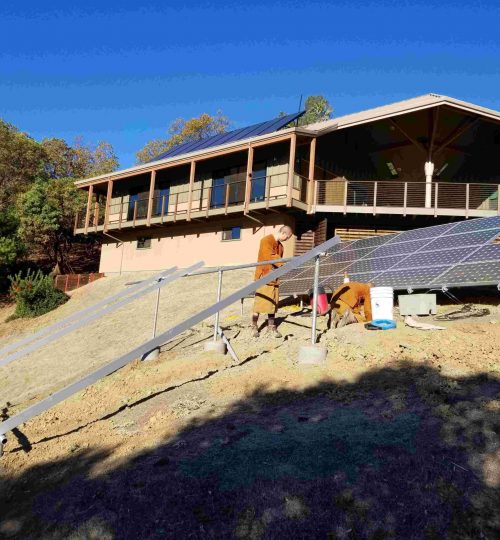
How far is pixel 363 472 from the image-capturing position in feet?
9.26

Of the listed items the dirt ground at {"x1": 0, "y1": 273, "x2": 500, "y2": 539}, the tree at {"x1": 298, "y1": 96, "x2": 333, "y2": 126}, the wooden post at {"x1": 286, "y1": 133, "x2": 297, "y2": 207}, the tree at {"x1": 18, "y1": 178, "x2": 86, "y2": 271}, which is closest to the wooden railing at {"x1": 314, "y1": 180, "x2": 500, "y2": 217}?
the wooden post at {"x1": 286, "y1": 133, "x2": 297, "y2": 207}

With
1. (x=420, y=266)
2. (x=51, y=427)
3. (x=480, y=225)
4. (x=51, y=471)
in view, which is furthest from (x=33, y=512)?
(x=480, y=225)

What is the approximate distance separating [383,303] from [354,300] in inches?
29.5

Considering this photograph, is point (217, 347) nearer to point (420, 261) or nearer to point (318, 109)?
point (420, 261)

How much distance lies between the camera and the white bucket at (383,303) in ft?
24.2

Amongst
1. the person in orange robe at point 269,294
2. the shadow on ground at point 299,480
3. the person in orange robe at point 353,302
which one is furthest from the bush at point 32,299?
the shadow on ground at point 299,480

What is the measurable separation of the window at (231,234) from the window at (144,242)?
17.1 ft

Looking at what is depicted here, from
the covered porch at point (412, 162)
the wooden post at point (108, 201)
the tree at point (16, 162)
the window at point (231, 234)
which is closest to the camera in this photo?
the covered porch at point (412, 162)

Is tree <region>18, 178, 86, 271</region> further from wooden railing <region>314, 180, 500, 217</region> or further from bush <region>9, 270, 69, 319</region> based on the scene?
wooden railing <region>314, 180, 500, 217</region>

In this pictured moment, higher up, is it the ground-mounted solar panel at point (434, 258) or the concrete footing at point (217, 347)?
the ground-mounted solar panel at point (434, 258)

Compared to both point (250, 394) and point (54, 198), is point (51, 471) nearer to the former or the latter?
point (250, 394)

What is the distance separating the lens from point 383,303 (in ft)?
24.3

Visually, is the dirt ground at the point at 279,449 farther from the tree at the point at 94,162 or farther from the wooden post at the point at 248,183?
the tree at the point at 94,162

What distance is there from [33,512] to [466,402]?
11.1 ft
